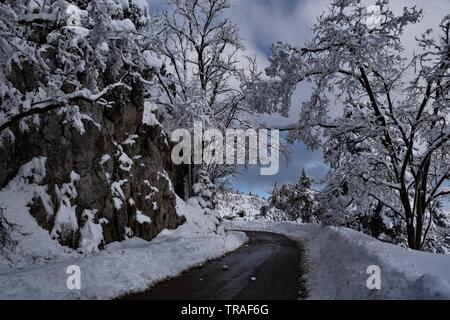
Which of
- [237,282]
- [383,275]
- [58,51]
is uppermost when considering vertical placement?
[58,51]

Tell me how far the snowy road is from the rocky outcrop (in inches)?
178

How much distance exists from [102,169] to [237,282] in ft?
26.0

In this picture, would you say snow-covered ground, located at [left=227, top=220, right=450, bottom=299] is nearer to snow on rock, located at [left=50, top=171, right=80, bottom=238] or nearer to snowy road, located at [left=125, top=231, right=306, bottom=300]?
snowy road, located at [left=125, top=231, right=306, bottom=300]

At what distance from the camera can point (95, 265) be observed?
34.7 ft

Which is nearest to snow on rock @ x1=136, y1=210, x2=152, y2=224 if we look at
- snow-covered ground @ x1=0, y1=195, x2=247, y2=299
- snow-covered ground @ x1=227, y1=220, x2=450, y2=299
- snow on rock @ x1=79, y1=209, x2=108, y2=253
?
snow-covered ground @ x1=0, y1=195, x2=247, y2=299

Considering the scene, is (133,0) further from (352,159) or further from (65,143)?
(352,159)

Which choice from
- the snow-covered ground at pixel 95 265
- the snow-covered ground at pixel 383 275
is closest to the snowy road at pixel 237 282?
the snow-covered ground at pixel 95 265

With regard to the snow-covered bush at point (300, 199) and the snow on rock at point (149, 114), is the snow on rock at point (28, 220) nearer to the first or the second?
the snow on rock at point (149, 114)

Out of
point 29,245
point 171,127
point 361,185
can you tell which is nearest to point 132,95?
point 171,127

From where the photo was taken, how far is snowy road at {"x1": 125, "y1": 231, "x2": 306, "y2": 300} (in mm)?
10336

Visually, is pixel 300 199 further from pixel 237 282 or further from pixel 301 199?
pixel 237 282

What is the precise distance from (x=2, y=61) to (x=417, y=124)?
12.8 m

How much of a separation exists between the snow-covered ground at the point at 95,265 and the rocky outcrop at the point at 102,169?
0.76 metres

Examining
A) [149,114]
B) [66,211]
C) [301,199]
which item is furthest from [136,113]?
[301,199]
